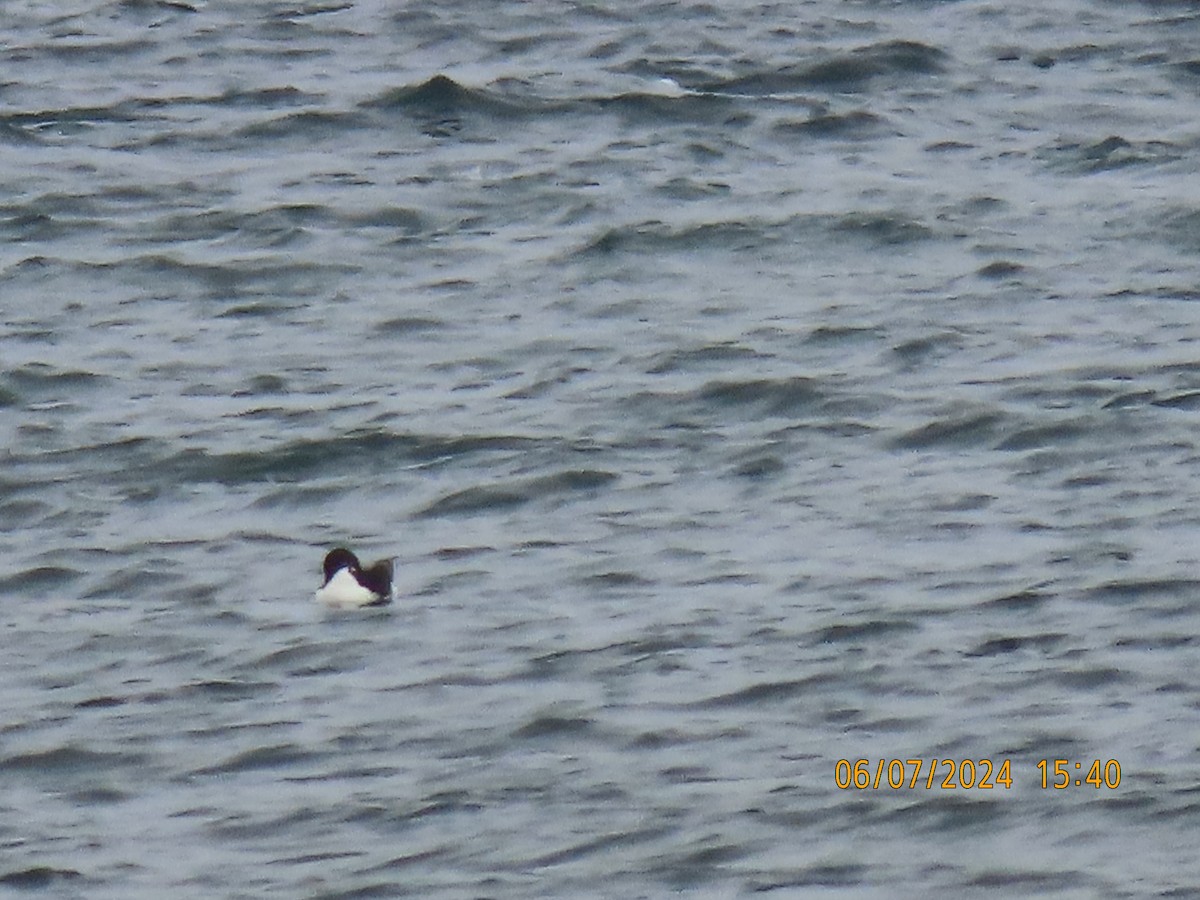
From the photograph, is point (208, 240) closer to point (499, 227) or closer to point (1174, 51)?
point (499, 227)

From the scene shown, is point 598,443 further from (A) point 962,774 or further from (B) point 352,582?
(A) point 962,774

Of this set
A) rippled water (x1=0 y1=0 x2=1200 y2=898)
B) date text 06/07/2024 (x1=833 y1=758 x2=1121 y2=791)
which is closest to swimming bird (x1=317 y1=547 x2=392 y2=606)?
rippled water (x1=0 y1=0 x2=1200 y2=898)

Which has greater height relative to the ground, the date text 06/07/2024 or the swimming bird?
the swimming bird

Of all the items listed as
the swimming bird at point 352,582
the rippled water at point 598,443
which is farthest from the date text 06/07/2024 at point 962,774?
the swimming bird at point 352,582

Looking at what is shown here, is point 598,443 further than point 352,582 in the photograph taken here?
Yes

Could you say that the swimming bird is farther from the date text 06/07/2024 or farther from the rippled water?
the date text 06/07/2024

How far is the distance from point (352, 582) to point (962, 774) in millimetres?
2645

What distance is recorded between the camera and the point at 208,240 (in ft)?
57.2

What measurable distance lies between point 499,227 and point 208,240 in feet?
5.35

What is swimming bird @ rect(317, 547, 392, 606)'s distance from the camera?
1162 centimetres

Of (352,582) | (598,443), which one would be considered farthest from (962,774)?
(598,443)

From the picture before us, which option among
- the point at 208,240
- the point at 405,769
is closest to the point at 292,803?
the point at 405,769

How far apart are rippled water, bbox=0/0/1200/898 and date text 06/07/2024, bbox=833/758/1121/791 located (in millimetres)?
61

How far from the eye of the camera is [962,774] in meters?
10.1
